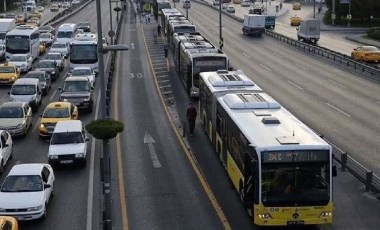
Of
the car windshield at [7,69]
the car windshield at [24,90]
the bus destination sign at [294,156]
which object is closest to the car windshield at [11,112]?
the car windshield at [24,90]

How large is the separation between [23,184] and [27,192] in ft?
1.76

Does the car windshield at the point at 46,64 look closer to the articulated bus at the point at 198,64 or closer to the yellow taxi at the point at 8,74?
the yellow taxi at the point at 8,74

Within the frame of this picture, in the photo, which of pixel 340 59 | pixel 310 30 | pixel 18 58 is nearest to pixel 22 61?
pixel 18 58

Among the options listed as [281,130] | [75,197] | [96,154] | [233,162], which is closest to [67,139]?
[96,154]

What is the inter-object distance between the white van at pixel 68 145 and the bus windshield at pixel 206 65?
13673mm

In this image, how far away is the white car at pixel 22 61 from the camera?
5431 centimetres

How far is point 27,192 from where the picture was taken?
71.3ft

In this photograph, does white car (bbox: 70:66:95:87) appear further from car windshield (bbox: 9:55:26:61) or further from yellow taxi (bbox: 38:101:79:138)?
yellow taxi (bbox: 38:101:79:138)

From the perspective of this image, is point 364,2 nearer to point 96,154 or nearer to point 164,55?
point 164,55

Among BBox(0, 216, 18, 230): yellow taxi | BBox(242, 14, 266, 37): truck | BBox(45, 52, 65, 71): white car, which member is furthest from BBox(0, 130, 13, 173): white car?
BBox(242, 14, 266, 37): truck

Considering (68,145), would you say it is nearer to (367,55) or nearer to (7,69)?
(7,69)

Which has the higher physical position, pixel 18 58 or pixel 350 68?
pixel 18 58

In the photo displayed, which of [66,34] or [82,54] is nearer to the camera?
[82,54]

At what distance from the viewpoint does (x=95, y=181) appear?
85.6 ft
